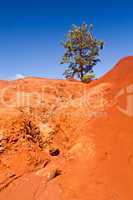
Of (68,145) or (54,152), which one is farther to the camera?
(68,145)

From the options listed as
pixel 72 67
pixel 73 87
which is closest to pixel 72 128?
pixel 73 87

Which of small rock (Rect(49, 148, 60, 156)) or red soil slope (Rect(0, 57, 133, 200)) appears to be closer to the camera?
red soil slope (Rect(0, 57, 133, 200))

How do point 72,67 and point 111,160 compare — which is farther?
point 72,67

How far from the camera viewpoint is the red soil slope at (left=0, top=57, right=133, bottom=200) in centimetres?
579

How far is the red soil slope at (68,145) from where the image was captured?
579 centimetres

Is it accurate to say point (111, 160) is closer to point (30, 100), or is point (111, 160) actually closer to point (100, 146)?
point (100, 146)

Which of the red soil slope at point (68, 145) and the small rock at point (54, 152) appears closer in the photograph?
the red soil slope at point (68, 145)

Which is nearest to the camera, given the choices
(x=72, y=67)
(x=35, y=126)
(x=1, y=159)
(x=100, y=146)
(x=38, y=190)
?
(x=38, y=190)

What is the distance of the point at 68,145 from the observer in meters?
7.26

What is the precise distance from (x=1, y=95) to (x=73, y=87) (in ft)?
12.3

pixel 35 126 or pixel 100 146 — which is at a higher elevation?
pixel 35 126

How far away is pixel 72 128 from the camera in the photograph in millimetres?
7680

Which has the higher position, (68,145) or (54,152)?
(68,145)

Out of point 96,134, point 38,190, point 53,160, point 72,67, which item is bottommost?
point 38,190
